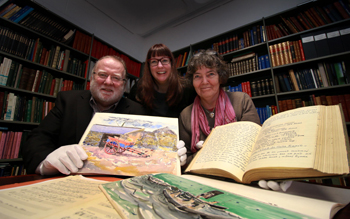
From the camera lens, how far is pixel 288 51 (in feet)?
6.93

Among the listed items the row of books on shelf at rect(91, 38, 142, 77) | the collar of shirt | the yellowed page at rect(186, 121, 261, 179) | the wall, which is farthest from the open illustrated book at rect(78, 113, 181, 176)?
the wall

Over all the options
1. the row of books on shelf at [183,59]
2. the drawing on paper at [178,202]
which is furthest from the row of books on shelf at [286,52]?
the drawing on paper at [178,202]

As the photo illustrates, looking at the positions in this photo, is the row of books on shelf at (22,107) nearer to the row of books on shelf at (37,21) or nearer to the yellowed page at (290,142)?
the row of books on shelf at (37,21)

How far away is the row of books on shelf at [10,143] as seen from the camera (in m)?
1.77

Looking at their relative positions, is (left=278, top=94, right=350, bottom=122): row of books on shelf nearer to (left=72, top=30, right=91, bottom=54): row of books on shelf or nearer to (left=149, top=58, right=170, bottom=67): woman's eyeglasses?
(left=149, top=58, right=170, bottom=67): woman's eyeglasses

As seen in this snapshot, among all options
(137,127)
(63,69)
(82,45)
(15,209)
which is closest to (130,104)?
(137,127)

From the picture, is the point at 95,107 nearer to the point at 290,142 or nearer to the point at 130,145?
the point at 130,145

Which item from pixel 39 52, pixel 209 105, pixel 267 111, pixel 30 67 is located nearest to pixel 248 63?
pixel 267 111

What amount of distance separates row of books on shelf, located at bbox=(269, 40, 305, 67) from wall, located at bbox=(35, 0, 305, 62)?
3.30ft

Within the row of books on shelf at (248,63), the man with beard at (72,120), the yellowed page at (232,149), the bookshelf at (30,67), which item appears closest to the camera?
the yellowed page at (232,149)

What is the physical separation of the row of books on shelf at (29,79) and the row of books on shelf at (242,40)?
2887 mm

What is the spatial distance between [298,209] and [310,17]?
9.41 ft

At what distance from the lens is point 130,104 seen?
130 centimetres

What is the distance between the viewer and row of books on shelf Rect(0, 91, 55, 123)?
1.82 meters
